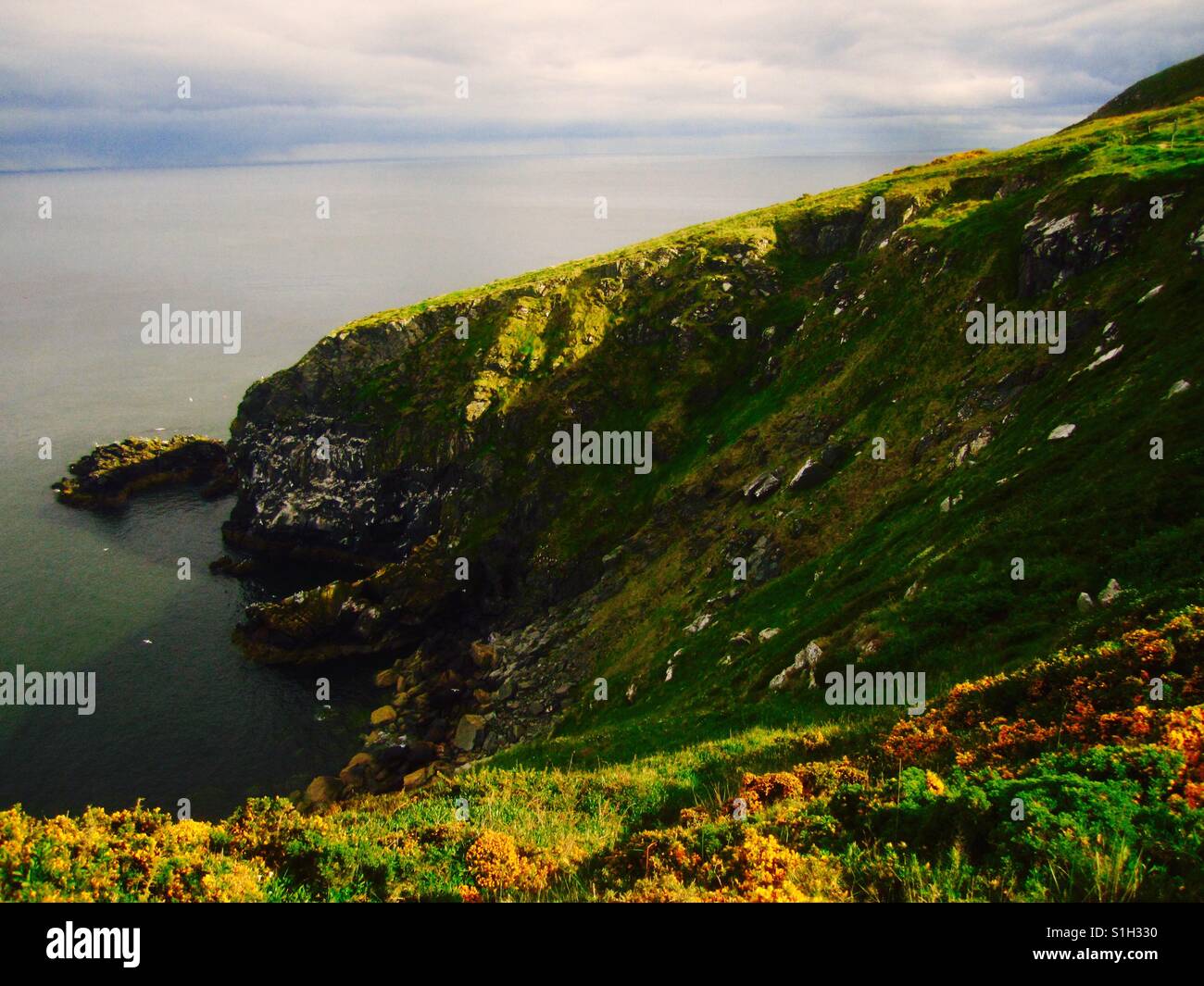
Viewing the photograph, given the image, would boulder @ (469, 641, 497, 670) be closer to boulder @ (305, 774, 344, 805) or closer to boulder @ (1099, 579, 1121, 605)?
boulder @ (305, 774, 344, 805)

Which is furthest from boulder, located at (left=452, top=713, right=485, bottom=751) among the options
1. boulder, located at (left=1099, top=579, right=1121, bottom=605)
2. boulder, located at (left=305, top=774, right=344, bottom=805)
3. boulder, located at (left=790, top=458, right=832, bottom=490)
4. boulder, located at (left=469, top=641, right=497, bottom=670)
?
boulder, located at (left=1099, top=579, right=1121, bottom=605)

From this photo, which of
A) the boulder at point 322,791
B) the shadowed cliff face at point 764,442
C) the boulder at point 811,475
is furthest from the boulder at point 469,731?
the boulder at point 811,475

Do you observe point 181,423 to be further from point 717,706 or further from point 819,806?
point 819,806

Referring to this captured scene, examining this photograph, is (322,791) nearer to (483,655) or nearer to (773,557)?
(483,655)

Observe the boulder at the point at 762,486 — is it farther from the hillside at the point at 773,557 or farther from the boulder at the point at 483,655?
the boulder at the point at 483,655

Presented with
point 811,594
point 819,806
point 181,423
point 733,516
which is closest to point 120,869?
point 819,806

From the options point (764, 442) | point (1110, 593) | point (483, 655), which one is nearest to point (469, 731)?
point (483, 655)
